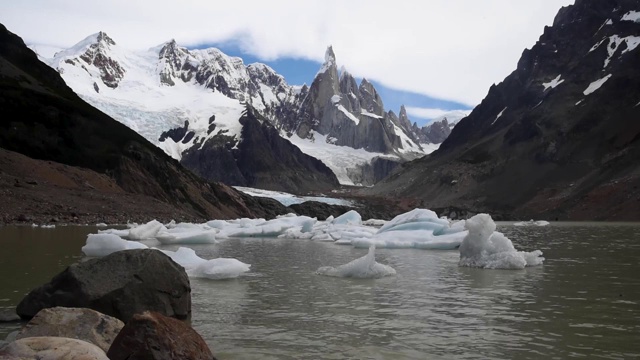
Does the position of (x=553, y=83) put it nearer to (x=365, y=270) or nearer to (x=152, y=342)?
(x=365, y=270)

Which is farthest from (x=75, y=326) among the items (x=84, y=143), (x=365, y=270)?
(x=84, y=143)

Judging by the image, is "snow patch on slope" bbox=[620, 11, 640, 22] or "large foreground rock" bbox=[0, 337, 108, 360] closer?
"large foreground rock" bbox=[0, 337, 108, 360]

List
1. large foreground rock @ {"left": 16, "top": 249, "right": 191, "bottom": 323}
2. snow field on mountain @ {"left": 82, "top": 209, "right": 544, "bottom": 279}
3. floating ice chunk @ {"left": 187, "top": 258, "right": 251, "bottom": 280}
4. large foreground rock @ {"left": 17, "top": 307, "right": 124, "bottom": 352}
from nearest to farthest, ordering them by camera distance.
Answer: large foreground rock @ {"left": 17, "top": 307, "right": 124, "bottom": 352}
large foreground rock @ {"left": 16, "top": 249, "right": 191, "bottom": 323}
floating ice chunk @ {"left": 187, "top": 258, "right": 251, "bottom": 280}
snow field on mountain @ {"left": 82, "top": 209, "right": 544, "bottom": 279}

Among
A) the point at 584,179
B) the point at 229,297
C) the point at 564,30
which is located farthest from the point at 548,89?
the point at 229,297

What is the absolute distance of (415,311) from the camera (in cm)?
1314

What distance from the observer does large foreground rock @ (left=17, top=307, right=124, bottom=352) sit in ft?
28.2

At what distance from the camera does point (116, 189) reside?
74.4 m

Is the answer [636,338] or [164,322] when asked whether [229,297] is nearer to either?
[164,322]

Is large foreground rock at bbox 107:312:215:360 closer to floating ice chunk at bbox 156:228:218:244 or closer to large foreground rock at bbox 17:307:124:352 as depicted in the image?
large foreground rock at bbox 17:307:124:352

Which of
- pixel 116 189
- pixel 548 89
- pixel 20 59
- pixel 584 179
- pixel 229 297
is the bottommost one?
pixel 229 297

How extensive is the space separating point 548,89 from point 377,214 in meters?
80.9

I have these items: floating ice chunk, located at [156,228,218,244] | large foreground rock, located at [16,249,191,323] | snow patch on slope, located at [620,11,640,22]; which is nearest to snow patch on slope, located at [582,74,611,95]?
snow patch on slope, located at [620,11,640,22]

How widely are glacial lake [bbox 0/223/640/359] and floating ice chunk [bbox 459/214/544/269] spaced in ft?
3.69

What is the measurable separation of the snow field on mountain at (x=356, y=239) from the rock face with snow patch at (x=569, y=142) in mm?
78904
